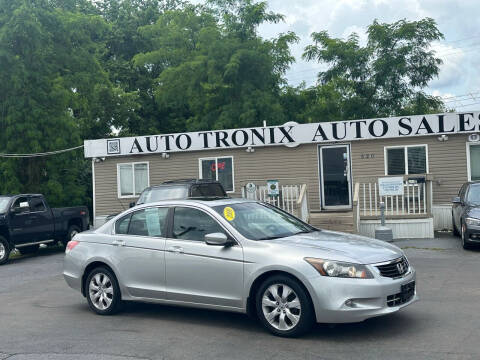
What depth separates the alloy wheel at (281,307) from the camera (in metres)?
6.50

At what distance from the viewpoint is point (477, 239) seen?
12.9 meters

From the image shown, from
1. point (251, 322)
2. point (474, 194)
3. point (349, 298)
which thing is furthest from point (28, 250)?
point (349, 298)

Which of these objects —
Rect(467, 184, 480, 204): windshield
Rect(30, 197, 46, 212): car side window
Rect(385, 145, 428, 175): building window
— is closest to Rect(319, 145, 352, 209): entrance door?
Rect(385, 145, 428, 175): building window

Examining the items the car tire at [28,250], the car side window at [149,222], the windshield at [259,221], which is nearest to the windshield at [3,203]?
the car tire at [28,250]

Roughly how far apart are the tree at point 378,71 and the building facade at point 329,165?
12.2 m

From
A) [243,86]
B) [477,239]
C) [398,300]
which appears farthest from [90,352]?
[243,86]

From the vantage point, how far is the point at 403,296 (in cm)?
665

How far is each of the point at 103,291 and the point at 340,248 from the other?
348 cm

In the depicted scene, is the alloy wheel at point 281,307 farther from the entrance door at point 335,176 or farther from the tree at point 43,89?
the tree at point 43,89

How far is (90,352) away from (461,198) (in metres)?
11.0

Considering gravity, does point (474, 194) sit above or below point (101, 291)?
above

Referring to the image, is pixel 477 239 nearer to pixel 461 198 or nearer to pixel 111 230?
pixel 461 198

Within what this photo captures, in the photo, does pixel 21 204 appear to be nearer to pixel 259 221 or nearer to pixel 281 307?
pixel 259 221

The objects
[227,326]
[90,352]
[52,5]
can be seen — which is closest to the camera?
[90,352]
